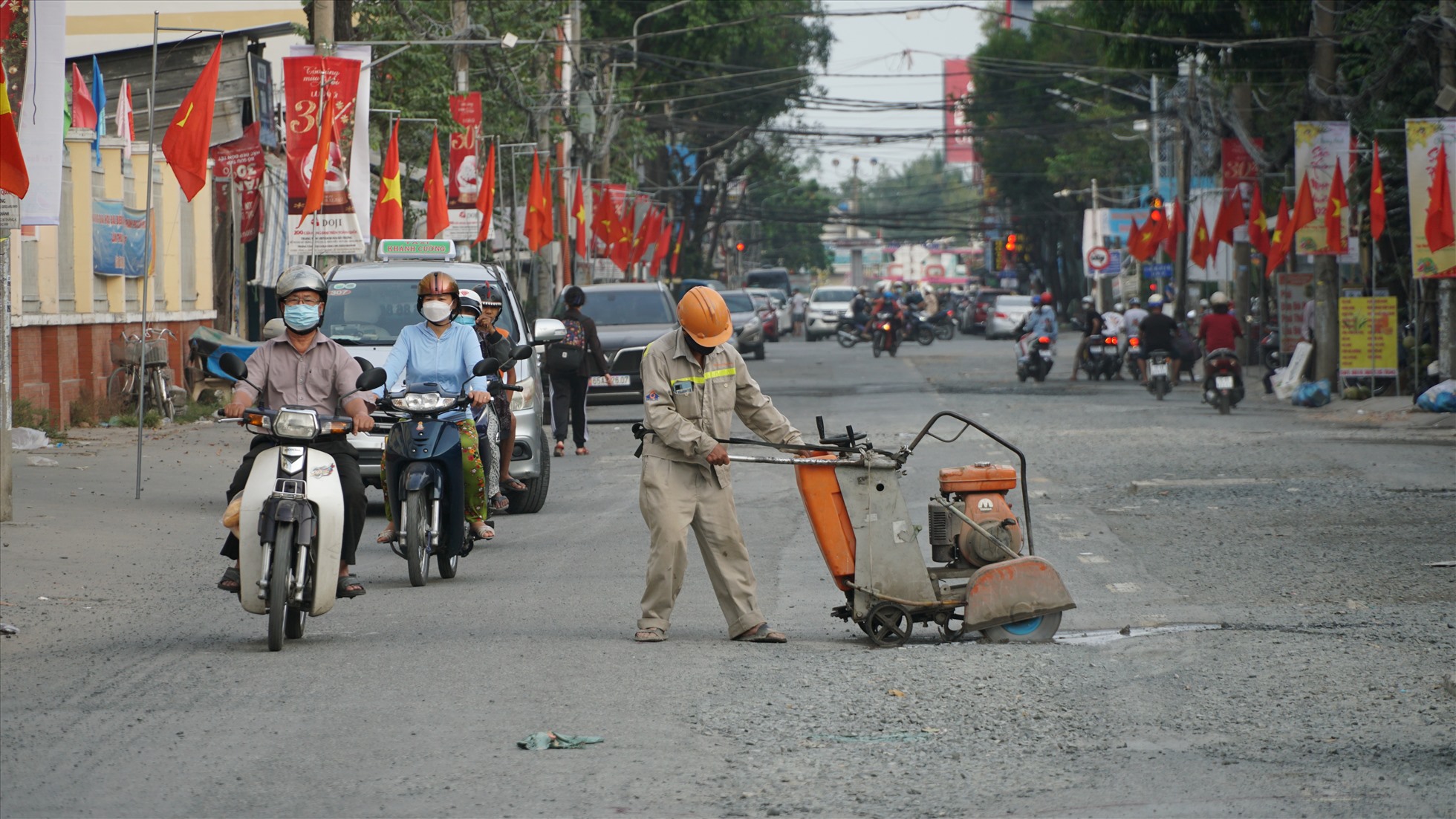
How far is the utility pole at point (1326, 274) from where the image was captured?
27.7m

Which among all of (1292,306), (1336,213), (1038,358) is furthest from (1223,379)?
(1292,306)

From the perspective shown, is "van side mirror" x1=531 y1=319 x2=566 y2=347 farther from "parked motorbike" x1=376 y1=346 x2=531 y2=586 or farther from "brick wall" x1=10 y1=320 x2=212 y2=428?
"brick wall" x1=10 y1=320 x2=212 y2=428

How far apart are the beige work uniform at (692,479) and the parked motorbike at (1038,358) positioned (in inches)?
978

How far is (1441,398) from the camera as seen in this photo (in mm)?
21891

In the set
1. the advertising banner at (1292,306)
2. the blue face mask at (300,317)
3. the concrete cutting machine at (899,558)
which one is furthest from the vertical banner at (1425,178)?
the blue face mask at (300,317)

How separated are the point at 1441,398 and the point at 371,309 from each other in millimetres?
14005

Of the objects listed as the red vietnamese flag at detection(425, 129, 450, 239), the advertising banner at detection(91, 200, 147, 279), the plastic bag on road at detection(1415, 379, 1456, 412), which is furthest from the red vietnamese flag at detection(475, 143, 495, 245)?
the plastic bag on road at detection(1415, 379, 1456, 412)

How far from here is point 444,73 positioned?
36.2 m

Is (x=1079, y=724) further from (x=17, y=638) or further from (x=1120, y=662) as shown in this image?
(x=17, y=638)

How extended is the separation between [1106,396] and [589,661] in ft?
71.8

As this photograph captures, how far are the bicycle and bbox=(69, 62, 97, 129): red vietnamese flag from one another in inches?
124

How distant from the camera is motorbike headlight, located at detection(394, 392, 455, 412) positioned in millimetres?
9539

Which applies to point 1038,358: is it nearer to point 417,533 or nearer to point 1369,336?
point 1369,336

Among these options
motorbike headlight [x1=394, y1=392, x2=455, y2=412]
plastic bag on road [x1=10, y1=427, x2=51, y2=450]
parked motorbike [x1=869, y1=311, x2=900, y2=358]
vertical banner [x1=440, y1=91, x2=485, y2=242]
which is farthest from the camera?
parked motorbike [x1=869, y1=311, x2=900, y2=358]
